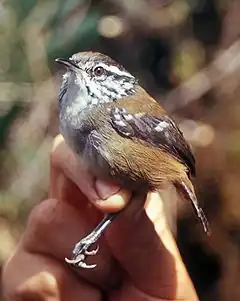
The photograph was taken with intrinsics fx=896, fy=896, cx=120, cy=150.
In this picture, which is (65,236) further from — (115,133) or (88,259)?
(115,133)

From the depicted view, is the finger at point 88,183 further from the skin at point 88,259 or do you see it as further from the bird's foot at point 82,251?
the bird's foot at point 82,251

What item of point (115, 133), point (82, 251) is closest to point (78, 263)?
point (82, 251)

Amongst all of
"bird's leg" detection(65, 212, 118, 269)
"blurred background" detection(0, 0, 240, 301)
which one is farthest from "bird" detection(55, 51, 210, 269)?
"blurred background" detection(0, 0, 240, 301)

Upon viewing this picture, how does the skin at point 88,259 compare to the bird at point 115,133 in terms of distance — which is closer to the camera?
the bird at point 115,133

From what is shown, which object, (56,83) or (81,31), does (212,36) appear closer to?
(56,83)

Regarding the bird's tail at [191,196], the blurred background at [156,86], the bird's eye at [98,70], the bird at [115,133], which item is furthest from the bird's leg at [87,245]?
the blurred background at [156,86]

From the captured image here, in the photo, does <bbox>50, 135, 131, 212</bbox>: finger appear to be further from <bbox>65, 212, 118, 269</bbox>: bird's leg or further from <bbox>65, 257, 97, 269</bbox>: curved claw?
<bbox>65, 257, 97, 269</bbox>: curved claw
